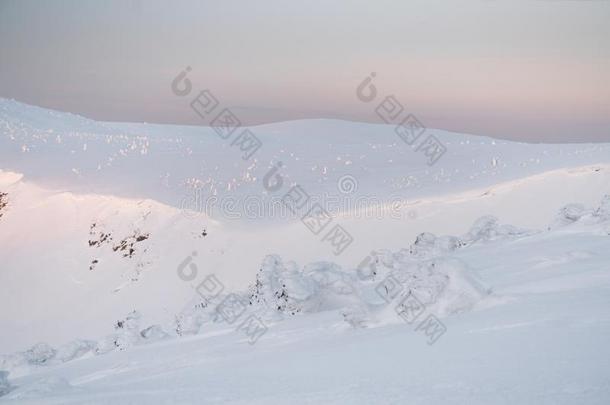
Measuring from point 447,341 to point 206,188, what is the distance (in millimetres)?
13951

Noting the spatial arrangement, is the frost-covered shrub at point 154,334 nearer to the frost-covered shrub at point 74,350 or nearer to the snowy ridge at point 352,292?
the snowy ridge at point 352,292

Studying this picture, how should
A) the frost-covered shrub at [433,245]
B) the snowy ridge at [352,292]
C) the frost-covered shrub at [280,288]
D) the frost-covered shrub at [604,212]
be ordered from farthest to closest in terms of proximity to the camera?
the frost-covered shrub at [433,245], the frost-covered shrub at [604,212], the frost-covered shrub at [280,288], the snowy ridge at [352,292]

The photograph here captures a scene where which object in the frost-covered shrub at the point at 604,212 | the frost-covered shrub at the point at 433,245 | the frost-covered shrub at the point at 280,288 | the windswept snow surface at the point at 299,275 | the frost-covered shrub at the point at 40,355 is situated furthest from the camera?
the frost-covered shrub at the point at 433,245

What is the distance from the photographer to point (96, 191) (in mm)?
17141

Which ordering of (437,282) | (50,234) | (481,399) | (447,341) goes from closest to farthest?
(481,399) < (447,341) < (437,282) < (50,234)

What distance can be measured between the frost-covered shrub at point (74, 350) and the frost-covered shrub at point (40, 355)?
0.28 ft

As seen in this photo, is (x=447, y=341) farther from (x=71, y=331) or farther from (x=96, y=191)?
(x=96, y=191)

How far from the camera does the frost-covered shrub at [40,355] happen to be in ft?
23.0

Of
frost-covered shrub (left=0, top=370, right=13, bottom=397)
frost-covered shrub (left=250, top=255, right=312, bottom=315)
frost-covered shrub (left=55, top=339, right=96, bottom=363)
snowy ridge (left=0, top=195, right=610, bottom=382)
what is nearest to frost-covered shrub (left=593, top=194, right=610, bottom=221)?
snowy ridge (left=0, top=195, right=610, bottom=382)

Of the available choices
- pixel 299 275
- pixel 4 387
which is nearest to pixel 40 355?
pixel 4 387

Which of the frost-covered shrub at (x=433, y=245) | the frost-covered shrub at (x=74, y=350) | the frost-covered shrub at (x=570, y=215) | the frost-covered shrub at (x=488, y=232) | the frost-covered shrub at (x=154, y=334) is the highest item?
the frost-covered shrub at (x=74, y=350)

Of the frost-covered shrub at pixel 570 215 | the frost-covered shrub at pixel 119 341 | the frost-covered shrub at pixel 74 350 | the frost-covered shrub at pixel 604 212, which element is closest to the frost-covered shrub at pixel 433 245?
the frost-covered shrub at pixel 570 215

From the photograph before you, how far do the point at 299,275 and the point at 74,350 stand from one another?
2905mm

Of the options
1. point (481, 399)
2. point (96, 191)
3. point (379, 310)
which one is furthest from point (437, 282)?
point (96, 191)
